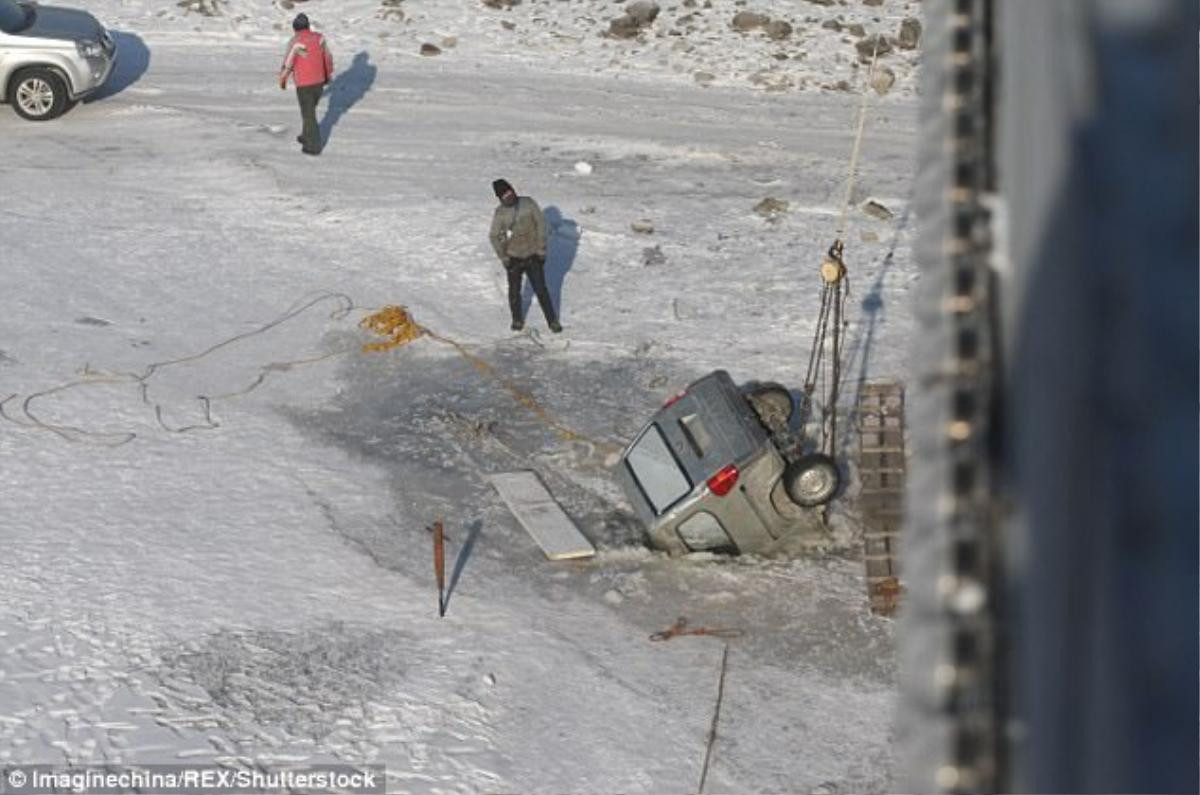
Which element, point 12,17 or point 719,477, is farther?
point 12,17

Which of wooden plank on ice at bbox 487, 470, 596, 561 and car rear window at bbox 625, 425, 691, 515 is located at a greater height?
car rear window at bbox 625, 425, 691, 515

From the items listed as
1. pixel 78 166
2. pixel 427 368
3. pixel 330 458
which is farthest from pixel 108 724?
pixel 78 166

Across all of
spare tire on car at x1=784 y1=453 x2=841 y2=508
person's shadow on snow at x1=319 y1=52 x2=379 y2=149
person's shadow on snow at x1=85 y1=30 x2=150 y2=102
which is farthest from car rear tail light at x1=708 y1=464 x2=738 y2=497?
person's shadow on snow at x1=85 y1=30 x2=150 y2=102

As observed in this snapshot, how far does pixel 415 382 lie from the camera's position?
14906mm

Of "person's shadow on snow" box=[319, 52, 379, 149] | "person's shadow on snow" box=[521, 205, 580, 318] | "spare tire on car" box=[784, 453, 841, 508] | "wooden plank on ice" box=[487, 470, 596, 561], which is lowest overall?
"wooden plank on ice" box=[487, 470, 596, 561]

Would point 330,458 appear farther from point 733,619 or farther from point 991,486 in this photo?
point 991,486

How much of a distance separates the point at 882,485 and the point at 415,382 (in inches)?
161

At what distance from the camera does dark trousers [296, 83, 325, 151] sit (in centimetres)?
1891

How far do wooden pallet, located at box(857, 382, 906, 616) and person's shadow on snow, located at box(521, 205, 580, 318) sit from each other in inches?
133

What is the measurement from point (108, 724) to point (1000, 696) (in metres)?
7.60

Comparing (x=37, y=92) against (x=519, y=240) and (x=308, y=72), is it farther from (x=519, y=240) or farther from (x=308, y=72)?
(x=519, y=240)

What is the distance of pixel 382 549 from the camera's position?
12516 mm

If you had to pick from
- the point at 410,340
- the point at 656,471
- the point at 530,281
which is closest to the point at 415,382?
the point at 410,340

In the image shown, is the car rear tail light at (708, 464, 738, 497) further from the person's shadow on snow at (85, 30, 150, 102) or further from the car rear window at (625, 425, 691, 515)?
the person's shadow on snow at (85, 30, 150, 102)
